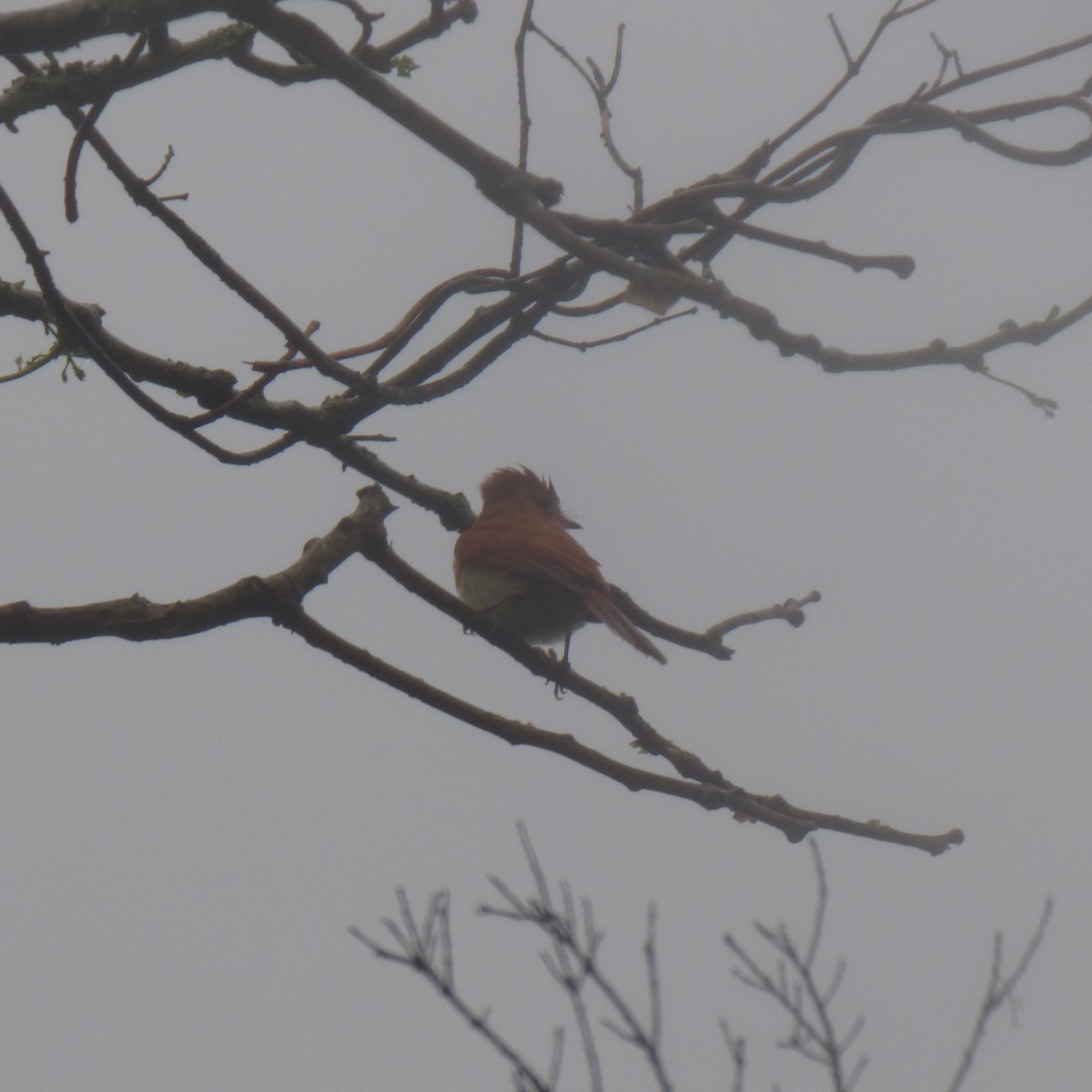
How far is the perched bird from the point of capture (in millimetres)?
5289

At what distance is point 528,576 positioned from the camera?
551 centimetres

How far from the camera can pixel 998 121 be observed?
12.3 feet

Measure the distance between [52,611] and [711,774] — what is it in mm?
1579

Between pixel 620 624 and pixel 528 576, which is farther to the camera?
pixel 528 576

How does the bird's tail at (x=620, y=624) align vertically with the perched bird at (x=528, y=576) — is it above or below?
below

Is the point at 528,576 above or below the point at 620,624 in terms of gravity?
above

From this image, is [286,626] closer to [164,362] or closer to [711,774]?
[164,362]

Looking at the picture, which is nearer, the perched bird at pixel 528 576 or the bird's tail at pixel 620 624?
the bird's tail at pixel 620 624

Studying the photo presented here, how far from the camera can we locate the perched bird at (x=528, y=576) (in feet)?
17.4

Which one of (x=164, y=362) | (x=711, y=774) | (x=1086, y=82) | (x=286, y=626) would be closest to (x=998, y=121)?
(x=1086, y=82)

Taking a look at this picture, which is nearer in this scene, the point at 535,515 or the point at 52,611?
the point at 52,611

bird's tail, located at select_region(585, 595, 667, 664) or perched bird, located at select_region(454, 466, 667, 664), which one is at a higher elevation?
perched bird, located at select_region(454, 466, 667, 664)

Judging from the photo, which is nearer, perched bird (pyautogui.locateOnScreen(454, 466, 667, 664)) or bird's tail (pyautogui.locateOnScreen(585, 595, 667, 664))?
bird's tail (pyautogui.locateOnScreen(585, 595, 667, 664))

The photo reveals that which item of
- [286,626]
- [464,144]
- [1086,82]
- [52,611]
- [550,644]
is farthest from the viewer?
[550,644]
